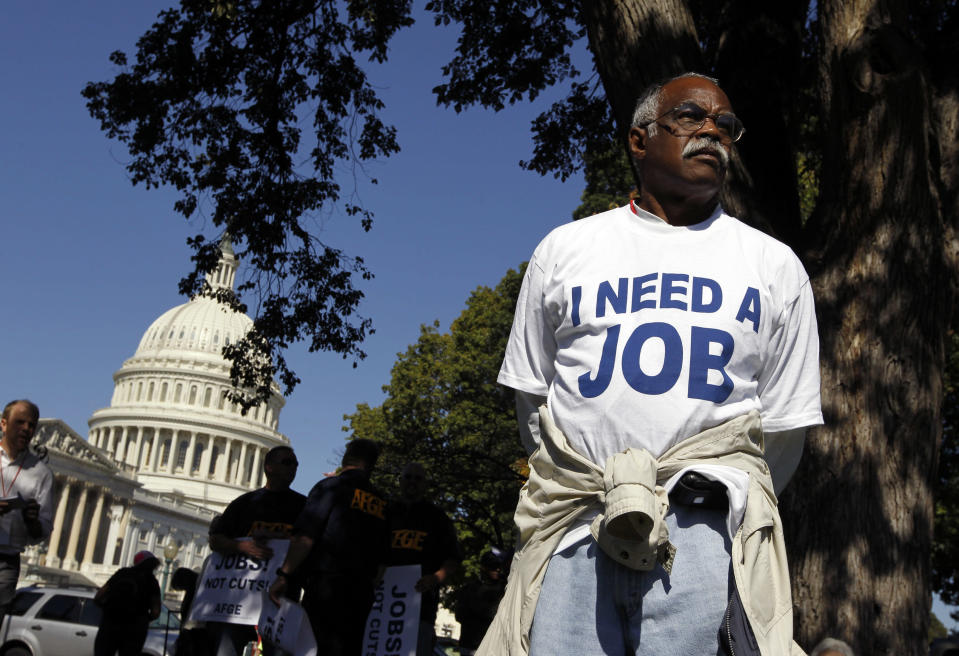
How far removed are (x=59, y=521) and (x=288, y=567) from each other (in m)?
94.0

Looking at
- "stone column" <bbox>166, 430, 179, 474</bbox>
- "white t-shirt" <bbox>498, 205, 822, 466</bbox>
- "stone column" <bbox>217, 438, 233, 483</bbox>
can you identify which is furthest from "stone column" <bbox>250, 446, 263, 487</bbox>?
"white t-shirt" <bbox>498, 205, 822, 466</bbox>

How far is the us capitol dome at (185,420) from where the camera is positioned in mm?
116812

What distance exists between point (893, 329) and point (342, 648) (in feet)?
12.3

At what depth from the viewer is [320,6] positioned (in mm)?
11742

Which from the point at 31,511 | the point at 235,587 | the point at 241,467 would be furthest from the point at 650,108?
the point at 241,467

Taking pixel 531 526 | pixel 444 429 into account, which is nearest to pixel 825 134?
pixel 531 526

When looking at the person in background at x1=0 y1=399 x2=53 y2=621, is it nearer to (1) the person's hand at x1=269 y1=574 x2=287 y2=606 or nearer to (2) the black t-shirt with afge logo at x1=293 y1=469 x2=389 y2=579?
(1) the person's hand at x1=269 y1=574 x2=287 y2=606

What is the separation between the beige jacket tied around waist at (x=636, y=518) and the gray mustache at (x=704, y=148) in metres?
0.71

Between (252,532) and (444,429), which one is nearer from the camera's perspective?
(252,532)

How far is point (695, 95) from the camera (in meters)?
2.61

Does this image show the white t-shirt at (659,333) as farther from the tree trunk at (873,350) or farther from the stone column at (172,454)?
the stone column at (172,454)

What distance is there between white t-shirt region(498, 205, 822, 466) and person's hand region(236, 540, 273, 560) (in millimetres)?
4922

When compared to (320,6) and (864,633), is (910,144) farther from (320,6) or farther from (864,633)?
(320,6)

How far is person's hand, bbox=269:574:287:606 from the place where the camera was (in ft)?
19.9
